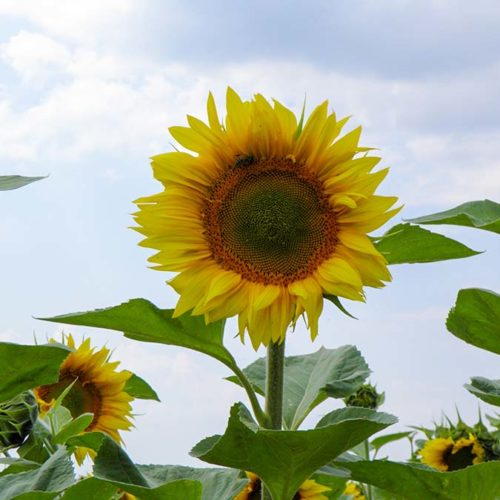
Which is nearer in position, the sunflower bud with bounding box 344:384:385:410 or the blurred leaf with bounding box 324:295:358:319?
the blurred leaf with bounding box 324:295:358:319

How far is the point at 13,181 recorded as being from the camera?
5.49ft

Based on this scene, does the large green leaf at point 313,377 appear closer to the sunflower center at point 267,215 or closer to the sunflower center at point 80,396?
the sunflower center at point 267,215

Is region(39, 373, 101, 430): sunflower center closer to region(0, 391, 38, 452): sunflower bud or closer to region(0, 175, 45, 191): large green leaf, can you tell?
region(0, 391, 38, 452): sunflower bud

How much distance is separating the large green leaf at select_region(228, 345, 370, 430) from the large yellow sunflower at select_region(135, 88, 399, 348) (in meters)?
0.21

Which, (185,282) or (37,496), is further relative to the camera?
(185,282)

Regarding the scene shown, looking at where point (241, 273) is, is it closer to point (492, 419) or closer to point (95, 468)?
point (95, 468)

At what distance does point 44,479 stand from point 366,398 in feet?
6.86

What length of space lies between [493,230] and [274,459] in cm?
78

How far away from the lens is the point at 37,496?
144 centimetres

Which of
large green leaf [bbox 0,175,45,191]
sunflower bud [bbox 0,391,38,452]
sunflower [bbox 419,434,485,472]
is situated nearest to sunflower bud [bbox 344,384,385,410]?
sunflower [bbox 419,434,485,472]

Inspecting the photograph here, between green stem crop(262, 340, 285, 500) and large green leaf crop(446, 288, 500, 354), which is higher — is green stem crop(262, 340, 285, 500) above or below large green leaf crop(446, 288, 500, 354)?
below

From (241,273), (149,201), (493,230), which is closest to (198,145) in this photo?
(149,201)

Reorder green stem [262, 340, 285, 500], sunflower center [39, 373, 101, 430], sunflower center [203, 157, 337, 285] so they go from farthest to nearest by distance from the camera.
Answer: sunflower center [39, 373, 101, 430]
sunflower center [203, 157, 337, 285]
green stem [262, 340, 285, 500]

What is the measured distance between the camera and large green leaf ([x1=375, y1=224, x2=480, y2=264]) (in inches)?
76.4
